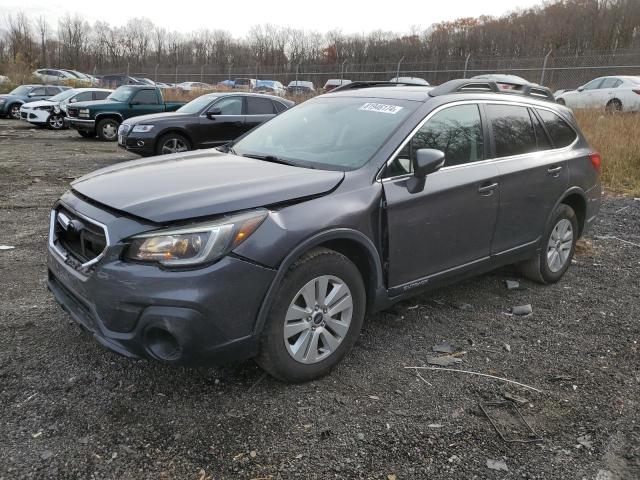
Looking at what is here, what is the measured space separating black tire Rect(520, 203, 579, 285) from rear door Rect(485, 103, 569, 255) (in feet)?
0.46

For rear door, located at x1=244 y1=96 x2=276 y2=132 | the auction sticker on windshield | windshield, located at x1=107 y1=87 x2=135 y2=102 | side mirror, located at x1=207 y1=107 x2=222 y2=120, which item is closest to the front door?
the auction sticker on windshield

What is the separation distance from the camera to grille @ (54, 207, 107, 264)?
2869mm

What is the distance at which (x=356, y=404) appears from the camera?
9.91 ft

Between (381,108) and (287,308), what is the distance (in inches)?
68.4

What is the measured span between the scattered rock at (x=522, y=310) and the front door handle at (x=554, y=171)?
114 centimetres

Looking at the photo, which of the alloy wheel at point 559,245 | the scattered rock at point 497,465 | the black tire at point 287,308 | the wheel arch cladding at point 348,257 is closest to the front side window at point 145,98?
the alloy wheel at point 559,245

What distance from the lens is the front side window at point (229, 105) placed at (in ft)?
38.8

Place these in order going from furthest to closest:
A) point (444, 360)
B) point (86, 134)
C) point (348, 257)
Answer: point (86, 134), point (444, 360), point (348, 257)

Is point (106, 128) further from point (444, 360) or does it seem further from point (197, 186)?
point (444, 360)

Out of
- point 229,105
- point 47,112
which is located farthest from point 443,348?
point 47,112

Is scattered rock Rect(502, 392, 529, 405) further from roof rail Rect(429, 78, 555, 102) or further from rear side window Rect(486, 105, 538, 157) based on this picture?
roof rail Rect(429, 78, 555, 102)

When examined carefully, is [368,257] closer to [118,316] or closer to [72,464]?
[118,316]

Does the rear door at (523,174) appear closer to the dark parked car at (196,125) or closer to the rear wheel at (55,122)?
Answer: the dark parked car at (196,125)

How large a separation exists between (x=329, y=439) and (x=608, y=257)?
14.7ft
